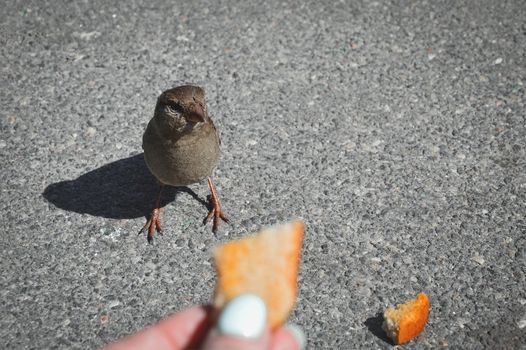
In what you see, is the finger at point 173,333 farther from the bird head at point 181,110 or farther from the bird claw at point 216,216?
the bird claw at point 216,216

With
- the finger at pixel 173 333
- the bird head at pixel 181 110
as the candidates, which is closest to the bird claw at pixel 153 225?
the bird head at pixel 181 110

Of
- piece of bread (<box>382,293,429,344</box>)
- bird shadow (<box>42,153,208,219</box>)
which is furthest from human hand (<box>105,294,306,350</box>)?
bird shadow (<box>42,153,208,219</box>)

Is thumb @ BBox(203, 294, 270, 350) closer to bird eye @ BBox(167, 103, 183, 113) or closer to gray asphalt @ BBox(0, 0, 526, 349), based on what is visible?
gray asphalt @ BBox(0, 0, 526, 349)

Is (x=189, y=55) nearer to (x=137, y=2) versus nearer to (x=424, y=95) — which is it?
(x=137, y=2)

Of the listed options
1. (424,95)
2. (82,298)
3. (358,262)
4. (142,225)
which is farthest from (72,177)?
(424,95)

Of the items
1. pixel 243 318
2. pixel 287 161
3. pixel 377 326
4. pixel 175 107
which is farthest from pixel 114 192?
pixel 243 318
